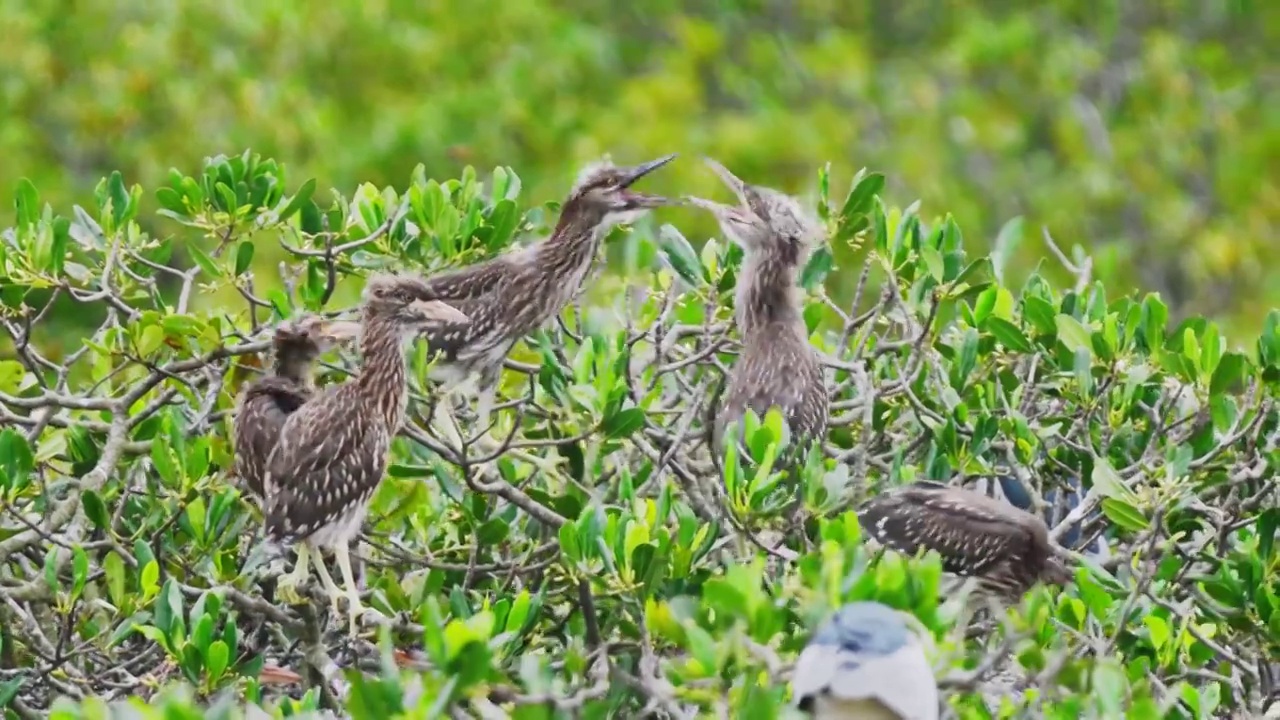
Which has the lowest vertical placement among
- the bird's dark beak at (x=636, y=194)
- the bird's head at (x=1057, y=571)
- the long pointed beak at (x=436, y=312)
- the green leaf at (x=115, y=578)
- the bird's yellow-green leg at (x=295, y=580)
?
the bird's head at (x=1057, y=571)

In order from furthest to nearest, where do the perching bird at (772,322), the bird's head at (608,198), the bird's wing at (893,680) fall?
the bird's head at (608,198) → the perching bird at (772,322) → the bird's wing at (893,680)

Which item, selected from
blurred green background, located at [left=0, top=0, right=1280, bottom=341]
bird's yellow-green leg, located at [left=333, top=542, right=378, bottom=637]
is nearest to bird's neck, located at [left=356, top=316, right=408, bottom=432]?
bird's yellow-green leg, located at [left=333, top=542, right=378, bottom=637]

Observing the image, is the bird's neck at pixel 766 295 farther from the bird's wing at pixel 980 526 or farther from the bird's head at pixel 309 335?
the bird's head at pixel 309 335

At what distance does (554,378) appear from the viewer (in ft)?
15.0

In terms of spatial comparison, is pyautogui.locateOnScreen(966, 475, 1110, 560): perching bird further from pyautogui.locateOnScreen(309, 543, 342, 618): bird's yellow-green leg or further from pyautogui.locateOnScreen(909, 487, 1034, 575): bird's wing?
pyautogui.locateOnScreen(309, 543, 342, 618): bird's yellow-green leg

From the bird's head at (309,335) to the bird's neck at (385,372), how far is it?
5cm

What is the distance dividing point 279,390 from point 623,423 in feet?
3.09

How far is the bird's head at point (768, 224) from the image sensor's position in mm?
5555

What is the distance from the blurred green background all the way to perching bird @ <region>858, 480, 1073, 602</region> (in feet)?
29.2

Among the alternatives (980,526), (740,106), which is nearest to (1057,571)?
(980,526)

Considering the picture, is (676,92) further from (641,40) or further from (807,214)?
(807,214)

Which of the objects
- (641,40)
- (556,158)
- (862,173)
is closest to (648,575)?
(862,173)

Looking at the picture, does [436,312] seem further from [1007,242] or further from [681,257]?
[1007,242]

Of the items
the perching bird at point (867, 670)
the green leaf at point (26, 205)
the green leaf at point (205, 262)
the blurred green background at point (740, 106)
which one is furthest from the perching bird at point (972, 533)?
the blurred green background at point (740, 106)
